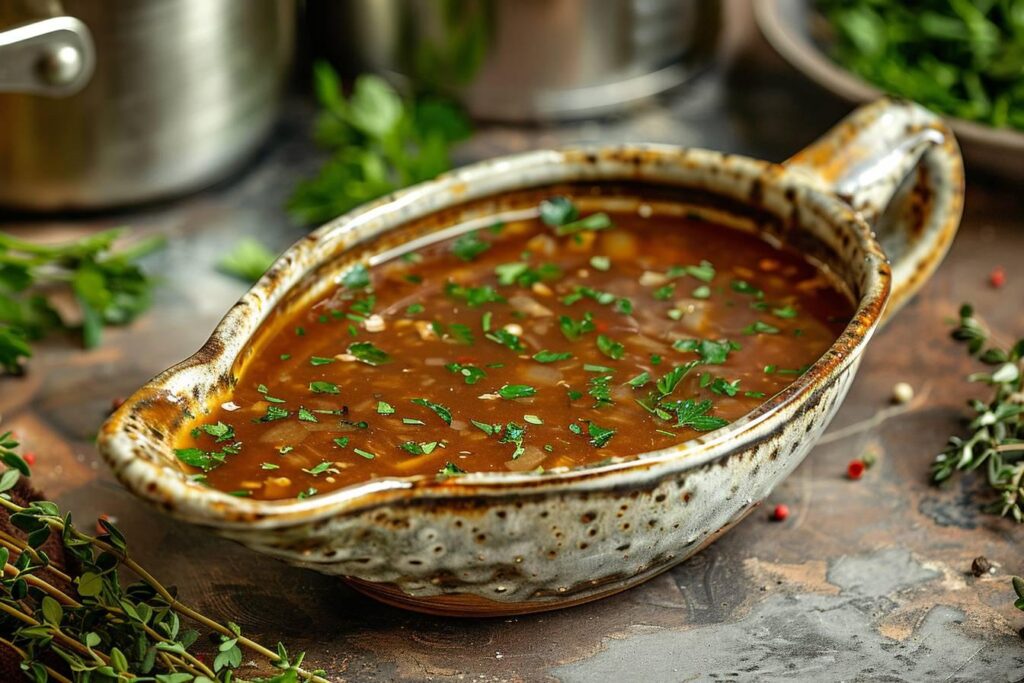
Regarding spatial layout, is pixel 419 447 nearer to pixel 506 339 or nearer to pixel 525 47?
pixel 506 339

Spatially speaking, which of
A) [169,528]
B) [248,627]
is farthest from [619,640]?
[169,528]

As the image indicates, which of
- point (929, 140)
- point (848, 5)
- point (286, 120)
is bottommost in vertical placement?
point (286, 120)

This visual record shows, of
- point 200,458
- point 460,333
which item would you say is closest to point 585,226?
point 460,333

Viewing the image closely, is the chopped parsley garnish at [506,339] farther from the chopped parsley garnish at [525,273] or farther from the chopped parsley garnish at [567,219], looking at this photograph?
the chopped parsley garnish at [567,219]

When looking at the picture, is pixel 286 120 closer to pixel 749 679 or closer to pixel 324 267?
pixel 324 267

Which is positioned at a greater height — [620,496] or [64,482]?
[620,496]

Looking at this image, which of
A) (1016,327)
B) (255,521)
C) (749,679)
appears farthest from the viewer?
(1016,327)

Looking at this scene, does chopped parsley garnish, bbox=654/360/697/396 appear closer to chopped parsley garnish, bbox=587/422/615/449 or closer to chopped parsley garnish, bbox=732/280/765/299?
chopped parsley garnish, bbox=587/422/615/449

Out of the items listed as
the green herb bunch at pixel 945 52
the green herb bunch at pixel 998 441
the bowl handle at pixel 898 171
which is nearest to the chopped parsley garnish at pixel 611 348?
the bowl handle at pixel 898 171
